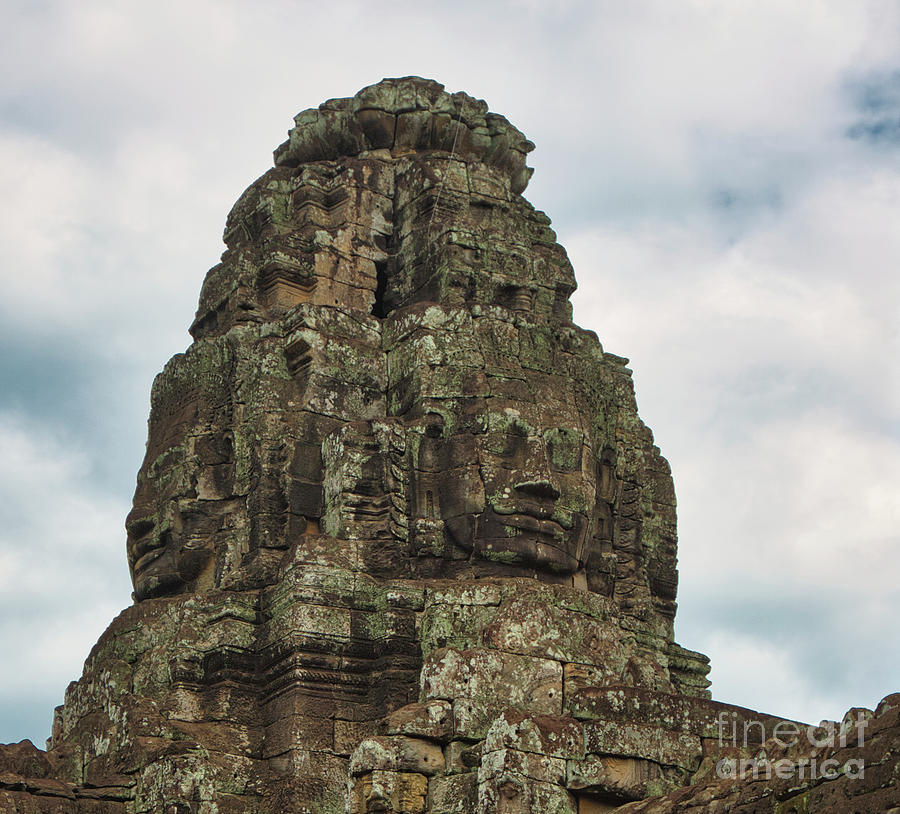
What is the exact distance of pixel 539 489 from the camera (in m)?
17.3

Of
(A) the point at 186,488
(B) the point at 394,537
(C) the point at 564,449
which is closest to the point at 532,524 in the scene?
(C) the point at 564,449

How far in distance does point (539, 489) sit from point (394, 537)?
65.7 inches

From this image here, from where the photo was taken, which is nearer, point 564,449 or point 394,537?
point 394,537

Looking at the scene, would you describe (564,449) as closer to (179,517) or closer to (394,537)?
(394,537)

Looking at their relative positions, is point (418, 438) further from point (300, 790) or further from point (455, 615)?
point (300, 790)

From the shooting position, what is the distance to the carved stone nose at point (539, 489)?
17.2 m

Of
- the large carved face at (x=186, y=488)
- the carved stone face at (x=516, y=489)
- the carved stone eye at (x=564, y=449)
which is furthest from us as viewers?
the large carved face at (x=186, y=488)

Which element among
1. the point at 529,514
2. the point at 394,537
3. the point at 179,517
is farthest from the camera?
the point at 179,517

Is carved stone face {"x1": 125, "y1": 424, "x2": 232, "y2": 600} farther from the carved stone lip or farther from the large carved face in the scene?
the carved stone lip

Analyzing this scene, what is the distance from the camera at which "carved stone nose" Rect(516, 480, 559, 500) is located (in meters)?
17.2

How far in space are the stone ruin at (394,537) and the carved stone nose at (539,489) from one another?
0.03 metres

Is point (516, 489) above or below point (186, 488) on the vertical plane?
below

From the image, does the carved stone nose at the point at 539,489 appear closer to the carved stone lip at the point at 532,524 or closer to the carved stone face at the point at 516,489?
the carved stone face at the point at 516,489

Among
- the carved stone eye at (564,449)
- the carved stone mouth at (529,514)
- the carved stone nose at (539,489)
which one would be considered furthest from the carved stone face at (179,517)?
the carved stone eye at (564,449)
